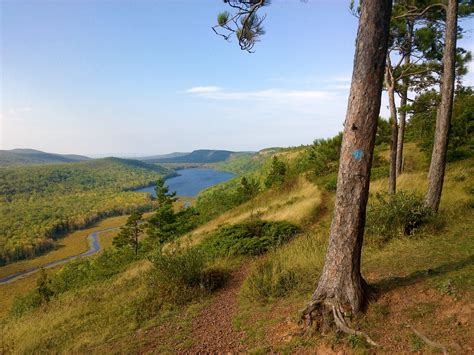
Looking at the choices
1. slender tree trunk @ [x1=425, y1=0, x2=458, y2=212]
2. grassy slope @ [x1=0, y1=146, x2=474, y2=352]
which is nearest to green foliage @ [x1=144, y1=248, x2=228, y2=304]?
grassy slope @ [x1=0, y1=146, x2=474, y2=352]

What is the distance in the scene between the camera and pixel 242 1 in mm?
5105

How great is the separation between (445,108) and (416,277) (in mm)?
5076

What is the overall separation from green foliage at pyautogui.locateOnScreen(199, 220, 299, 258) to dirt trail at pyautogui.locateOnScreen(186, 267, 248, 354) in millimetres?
2485

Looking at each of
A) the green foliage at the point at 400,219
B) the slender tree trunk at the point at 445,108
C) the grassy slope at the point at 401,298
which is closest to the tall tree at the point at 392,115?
the slender tree trunk at the point at 445,108

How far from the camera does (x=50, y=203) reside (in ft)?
427

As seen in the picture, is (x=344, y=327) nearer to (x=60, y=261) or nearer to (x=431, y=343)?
(x=431, y=343)

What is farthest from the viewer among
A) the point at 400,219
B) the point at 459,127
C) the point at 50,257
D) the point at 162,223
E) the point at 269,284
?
the point at 50,257

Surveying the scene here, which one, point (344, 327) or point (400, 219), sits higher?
point (400, 219)

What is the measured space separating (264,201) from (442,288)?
18807 mm

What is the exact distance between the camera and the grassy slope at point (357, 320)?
3648mm

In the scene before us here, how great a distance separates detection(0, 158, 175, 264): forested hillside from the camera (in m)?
81.0

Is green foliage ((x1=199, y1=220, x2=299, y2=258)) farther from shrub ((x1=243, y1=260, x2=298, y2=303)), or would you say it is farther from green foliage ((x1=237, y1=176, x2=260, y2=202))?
green foliage ((x1=237, y1=176, x2=260, y2=202))

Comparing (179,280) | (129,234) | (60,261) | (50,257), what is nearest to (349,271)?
(179,280)

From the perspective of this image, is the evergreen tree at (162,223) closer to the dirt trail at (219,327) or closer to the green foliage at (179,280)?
the green foliage at (179,280)
